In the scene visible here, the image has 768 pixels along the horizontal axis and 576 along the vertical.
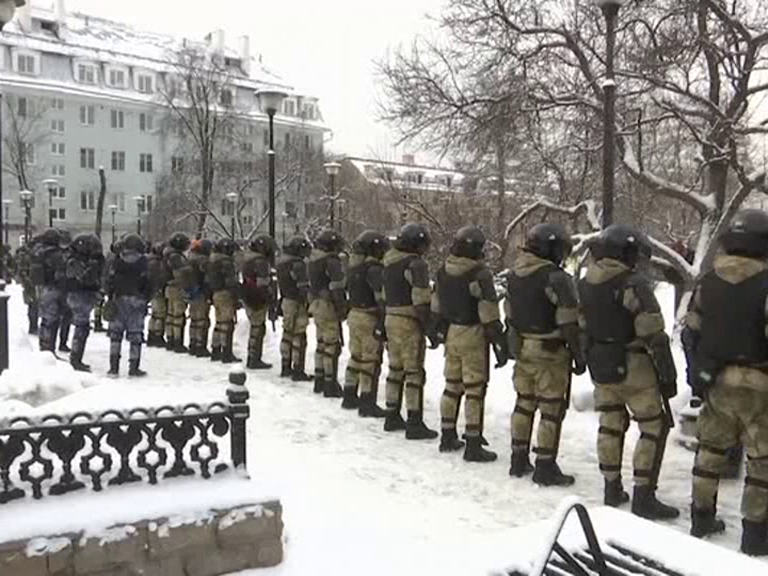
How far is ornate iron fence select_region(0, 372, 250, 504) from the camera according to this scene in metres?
4.54

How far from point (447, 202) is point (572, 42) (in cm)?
770

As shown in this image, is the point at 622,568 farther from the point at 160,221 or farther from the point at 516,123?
the point at 160,221

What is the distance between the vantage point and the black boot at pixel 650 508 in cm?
621

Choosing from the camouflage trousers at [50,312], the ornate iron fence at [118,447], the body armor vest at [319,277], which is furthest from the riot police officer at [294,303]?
the ornate iron fence at [118,447]

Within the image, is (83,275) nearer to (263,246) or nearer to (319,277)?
(263,246)

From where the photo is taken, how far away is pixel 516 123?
1289cm

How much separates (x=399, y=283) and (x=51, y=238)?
23.6 ft

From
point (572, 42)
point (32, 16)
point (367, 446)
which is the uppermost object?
point (32, 16)

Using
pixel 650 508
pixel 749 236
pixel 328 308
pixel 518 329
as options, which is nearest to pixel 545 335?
pixel 518 329

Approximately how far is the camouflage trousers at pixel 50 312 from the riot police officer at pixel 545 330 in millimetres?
7790

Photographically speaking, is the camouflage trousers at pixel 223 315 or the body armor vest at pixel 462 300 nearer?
the body armor vest at pixel 462 300

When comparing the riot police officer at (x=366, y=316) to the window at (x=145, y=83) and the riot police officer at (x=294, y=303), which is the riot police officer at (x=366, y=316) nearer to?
the riot police officer at (x=294, y=303)

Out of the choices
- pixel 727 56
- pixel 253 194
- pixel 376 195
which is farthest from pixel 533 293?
pixel 253 194

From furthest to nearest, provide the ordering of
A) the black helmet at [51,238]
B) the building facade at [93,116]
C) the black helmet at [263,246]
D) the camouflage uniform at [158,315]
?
the building facade at [93,116] < the camouflage uniform at [158,315] < the black helmet at [51,238] < the black helmet at [263,246]
